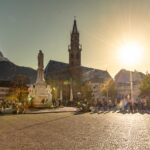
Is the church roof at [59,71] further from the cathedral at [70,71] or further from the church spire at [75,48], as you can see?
Answer: the church spire at [75,48]

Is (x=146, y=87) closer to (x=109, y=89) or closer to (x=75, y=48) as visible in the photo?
(x=109, y=89)

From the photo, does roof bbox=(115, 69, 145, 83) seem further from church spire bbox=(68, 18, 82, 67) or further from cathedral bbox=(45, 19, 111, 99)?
church spire bbox=(68, 18, 82, 67)

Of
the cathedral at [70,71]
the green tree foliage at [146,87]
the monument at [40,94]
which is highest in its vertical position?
the cathedral at [70,71]

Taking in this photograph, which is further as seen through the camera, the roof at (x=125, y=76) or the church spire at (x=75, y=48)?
the roof at (x=125, y=76)

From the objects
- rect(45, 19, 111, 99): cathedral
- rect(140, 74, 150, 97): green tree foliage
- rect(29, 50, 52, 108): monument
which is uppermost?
A: rect(45, 19, 111, 99): cathedral

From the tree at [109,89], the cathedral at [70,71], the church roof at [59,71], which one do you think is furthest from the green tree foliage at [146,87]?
the church roof at [59,71]

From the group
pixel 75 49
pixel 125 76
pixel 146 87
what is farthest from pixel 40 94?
pixel 125 76

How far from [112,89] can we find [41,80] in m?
82.2

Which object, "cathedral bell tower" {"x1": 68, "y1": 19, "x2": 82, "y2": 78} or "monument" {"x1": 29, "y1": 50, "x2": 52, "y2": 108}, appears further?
"cathedral bell tower" {"x1": 68, "y1": 19, "x2": 82, "y2": 78}

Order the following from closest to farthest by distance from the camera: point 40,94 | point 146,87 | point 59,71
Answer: point 40,94
point 146,87
point 59,71

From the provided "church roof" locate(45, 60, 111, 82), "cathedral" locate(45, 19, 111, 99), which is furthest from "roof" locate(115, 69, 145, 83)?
"cathedral" locate(45, 19, 111, 99)

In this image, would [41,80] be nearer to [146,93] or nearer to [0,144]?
[0,144]

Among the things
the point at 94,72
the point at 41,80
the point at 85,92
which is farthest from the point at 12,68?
the point at 41,80

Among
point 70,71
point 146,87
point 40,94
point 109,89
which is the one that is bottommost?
point 40,94
